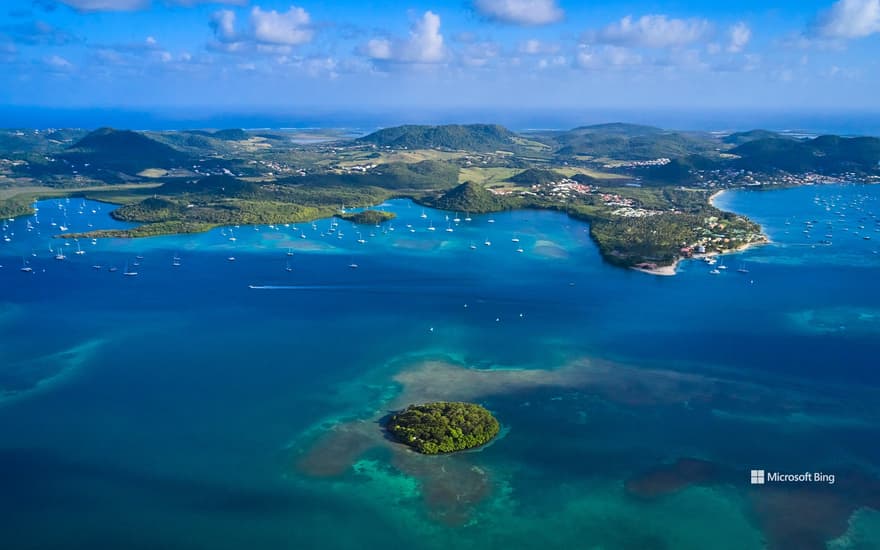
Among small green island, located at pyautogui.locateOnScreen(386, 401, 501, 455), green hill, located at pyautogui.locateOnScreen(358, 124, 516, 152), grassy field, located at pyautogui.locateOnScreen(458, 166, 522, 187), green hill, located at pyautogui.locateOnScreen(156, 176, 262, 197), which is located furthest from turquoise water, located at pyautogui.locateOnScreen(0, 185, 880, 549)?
green hill, located at pyautogui.locateOnScreen(358, 124, 516, 152)

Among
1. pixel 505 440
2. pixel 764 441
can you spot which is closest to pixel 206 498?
pixel 505 440

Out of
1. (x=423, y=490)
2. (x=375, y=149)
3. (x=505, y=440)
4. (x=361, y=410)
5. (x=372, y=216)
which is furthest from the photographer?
(x=375, y=149)

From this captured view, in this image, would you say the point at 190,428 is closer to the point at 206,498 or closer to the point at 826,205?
the point at 206,498

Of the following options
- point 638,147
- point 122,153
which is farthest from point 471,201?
point 638,147

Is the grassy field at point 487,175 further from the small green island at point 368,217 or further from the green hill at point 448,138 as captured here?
the green hill at point 448,138

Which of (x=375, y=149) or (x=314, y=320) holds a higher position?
(x=375, y=149)

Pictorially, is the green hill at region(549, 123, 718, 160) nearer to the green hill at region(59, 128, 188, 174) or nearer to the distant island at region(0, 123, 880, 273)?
the distant island at region(0, 123, 880, 273)

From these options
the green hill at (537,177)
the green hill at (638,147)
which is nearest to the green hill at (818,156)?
the green hill at (638,147)
